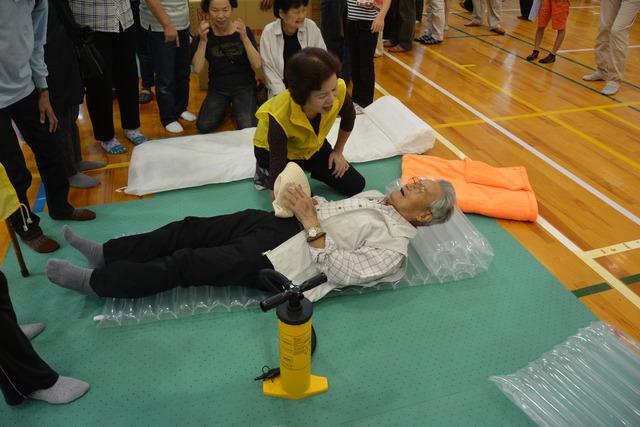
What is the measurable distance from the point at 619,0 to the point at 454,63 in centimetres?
161

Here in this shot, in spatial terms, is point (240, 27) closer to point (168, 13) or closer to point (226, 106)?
point (168, 13)

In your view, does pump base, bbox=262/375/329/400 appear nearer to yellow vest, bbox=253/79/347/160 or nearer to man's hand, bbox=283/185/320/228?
man's hand, bbox=283/185/320/228

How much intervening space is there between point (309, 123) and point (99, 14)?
1425 millimetres

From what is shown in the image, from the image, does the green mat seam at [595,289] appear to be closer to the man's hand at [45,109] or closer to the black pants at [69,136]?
the man's hand at [45,109]

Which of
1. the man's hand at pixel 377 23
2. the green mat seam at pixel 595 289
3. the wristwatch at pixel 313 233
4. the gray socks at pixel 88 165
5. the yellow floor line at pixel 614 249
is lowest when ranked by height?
the green mat seam at pixel 595 289

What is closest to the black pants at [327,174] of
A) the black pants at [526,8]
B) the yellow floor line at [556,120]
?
the yellow floor line at [556,120]

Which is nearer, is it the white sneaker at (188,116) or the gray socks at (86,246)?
the gray socks at (86,246)

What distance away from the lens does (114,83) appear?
10.00 feet

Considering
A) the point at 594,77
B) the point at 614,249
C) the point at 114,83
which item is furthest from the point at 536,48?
the point at 114,83

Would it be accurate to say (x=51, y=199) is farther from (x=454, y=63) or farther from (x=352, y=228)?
(x=454, y=63)

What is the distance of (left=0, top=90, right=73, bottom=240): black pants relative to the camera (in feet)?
6.57

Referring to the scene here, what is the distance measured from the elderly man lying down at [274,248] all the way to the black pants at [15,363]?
39 cm

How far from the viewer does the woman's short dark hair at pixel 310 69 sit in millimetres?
2025

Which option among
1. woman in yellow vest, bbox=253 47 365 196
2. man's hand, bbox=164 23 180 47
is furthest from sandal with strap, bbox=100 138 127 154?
woman in yellow vest, bbox=253 47 365 196
